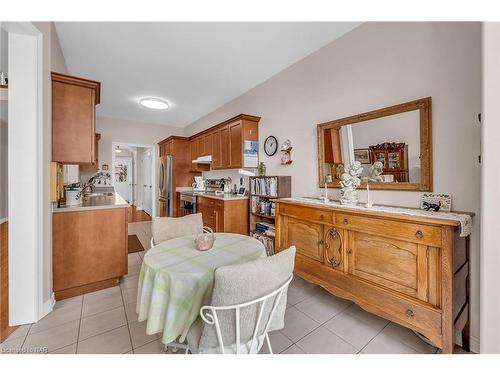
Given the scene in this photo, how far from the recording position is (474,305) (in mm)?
1468

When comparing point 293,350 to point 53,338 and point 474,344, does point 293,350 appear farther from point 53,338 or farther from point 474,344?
point 53,338

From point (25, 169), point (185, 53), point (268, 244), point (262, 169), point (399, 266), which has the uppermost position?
point (185, 53)

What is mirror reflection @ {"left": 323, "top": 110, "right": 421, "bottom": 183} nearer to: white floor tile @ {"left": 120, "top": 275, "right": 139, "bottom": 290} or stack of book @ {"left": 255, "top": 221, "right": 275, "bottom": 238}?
stack of book @ {"left": 255, "top": 221, "right": 275, "bottom": 238}

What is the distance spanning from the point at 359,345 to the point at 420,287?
1.97 feet

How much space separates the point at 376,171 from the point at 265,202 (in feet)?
4.93

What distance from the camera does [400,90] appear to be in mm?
1834

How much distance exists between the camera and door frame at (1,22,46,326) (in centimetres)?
162

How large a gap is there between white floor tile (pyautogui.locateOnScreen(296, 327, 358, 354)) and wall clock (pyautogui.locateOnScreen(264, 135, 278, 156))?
225 cm

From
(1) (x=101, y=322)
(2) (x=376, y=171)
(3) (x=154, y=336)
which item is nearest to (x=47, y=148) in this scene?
(1) (x=101, y=322)

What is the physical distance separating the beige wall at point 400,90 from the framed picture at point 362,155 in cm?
33

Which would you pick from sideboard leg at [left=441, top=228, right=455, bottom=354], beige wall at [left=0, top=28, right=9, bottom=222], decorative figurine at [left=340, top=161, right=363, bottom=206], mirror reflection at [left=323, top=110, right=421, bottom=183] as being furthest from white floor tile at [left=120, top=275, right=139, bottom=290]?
sideboard leg at [left=441, top=228, right=455, bottom=354]
